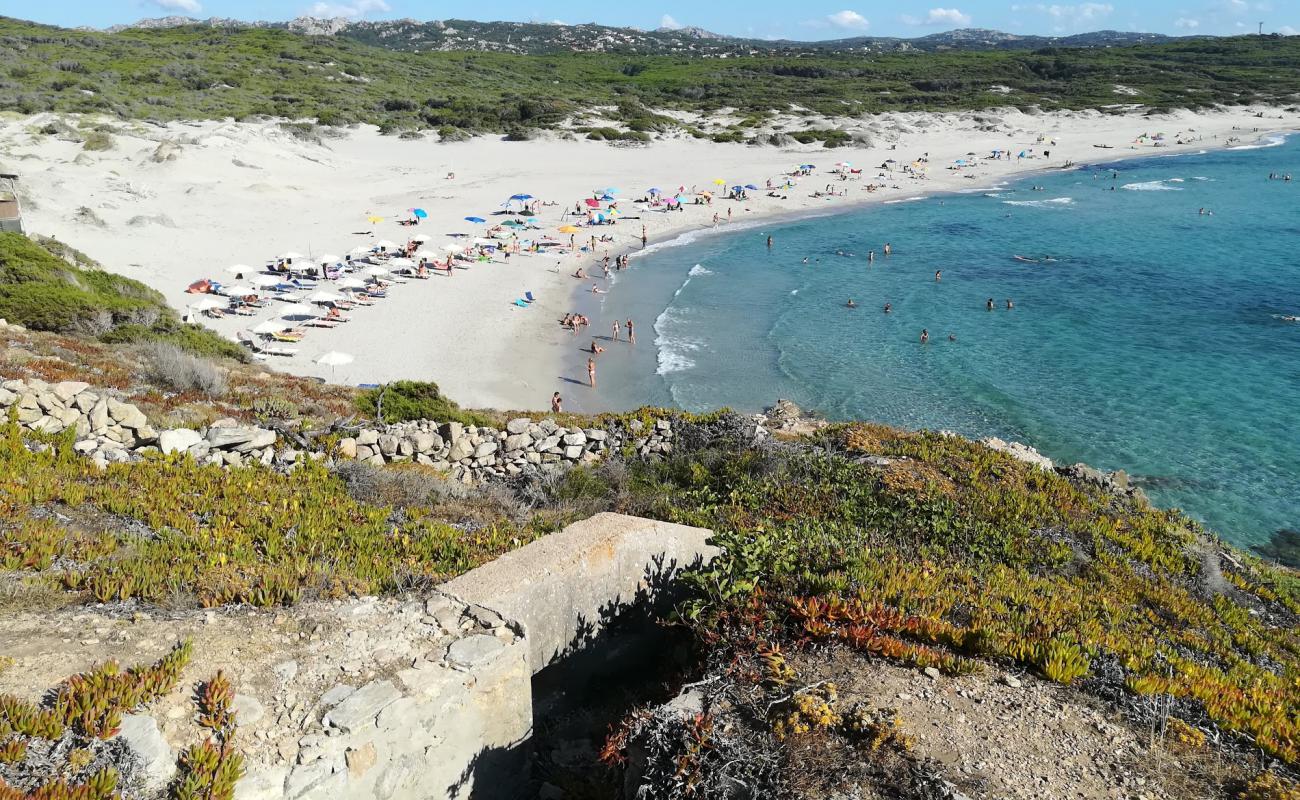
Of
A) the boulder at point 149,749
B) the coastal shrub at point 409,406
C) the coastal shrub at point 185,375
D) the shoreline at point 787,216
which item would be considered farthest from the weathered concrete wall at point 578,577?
the shoreline at point 787,216

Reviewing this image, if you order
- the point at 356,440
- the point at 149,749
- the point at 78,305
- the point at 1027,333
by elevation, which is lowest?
the point at 1027,333

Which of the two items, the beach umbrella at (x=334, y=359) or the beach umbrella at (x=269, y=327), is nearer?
the beach umbrella at (x=334, y=359)

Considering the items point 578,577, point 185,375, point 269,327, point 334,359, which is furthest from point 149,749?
point 269,327

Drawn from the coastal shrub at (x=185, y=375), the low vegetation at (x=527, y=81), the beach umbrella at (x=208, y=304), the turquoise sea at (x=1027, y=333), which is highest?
the low vegetation at (x=527, y=81)

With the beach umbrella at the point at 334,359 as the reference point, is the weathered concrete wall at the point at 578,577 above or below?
above

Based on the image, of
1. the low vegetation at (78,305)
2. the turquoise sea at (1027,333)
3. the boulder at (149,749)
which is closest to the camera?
the boulder at (149,749)

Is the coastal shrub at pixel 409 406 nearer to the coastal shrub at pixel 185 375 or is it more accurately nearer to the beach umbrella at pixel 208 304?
the coastal shrub at pixel 185 375

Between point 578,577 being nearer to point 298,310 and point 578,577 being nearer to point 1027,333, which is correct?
point 298,310

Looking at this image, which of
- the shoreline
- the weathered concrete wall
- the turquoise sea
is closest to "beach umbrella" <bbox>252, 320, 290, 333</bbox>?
the shoreline
